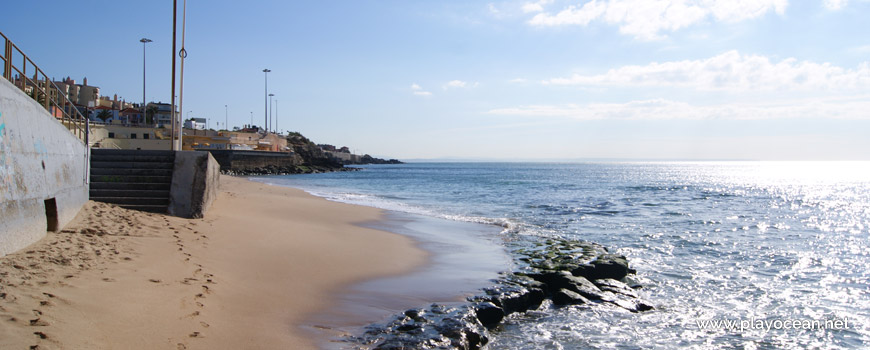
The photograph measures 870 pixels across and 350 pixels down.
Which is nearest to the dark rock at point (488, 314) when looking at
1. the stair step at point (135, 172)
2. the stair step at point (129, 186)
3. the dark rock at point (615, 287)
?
the dark rock at point (615, 287)

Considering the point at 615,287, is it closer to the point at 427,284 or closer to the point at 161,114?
the point at 427,284

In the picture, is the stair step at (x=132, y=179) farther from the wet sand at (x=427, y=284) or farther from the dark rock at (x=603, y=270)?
the dark rock at (x=603, y=270)

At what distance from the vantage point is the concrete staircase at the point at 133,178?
427 inches

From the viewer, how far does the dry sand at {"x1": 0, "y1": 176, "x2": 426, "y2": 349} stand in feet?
16.1

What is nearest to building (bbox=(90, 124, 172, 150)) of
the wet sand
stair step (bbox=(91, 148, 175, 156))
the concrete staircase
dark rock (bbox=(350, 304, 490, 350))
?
stair step (bbox=(91, 148, 175, 156))

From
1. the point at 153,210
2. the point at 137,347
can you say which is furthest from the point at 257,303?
the point at 153,210

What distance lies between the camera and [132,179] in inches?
448

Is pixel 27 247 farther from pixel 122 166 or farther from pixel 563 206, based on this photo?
Answer: pixel 563 206

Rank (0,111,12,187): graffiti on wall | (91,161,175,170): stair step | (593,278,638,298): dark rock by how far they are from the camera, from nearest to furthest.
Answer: (0,111,12,187): graffiti on wall → (593,278,638,298): dark rock → (91,161,175,170): stair step

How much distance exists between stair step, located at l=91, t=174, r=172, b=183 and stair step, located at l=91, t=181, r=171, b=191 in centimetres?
7

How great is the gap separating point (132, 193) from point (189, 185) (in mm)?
1097

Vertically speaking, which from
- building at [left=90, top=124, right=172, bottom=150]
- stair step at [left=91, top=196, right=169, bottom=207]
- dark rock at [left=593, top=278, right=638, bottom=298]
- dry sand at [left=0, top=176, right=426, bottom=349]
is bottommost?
dark rock at [left=593, top=278, right=638, bottom=298]

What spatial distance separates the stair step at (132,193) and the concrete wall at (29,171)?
4.85ft

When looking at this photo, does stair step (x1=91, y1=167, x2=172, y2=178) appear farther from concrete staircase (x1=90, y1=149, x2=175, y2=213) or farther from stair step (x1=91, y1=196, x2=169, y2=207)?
stair step (x1=91, y1=196, x2=169, y2=207)
